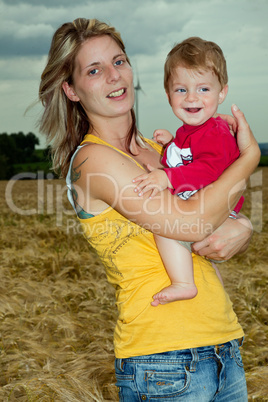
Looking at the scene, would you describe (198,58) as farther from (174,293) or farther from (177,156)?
(174,293)

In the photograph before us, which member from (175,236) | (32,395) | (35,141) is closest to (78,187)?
(175,236)

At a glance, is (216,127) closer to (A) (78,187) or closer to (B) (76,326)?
(A) (78,187)

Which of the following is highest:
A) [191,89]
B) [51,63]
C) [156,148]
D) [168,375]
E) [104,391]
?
[51,63]

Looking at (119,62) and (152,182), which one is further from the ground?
(119,62)

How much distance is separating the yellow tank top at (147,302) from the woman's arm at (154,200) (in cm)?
14

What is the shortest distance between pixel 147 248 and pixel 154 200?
31cm

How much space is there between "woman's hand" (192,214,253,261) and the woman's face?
992 millimetres

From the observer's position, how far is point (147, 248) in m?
2.74

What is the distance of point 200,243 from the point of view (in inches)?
114

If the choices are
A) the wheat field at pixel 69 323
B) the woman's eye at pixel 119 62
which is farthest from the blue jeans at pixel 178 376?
the woman's eye at pixel 119 62

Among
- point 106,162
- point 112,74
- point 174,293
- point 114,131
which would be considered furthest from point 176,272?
point 112,74

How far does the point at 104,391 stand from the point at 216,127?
9.08 feet

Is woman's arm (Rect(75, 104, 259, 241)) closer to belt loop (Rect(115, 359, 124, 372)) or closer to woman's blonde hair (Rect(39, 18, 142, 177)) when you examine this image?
woman's blonde hair (Rect(39, 18, 142, 177))

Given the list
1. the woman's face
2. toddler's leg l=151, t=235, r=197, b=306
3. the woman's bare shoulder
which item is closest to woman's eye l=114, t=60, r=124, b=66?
the woman's face
